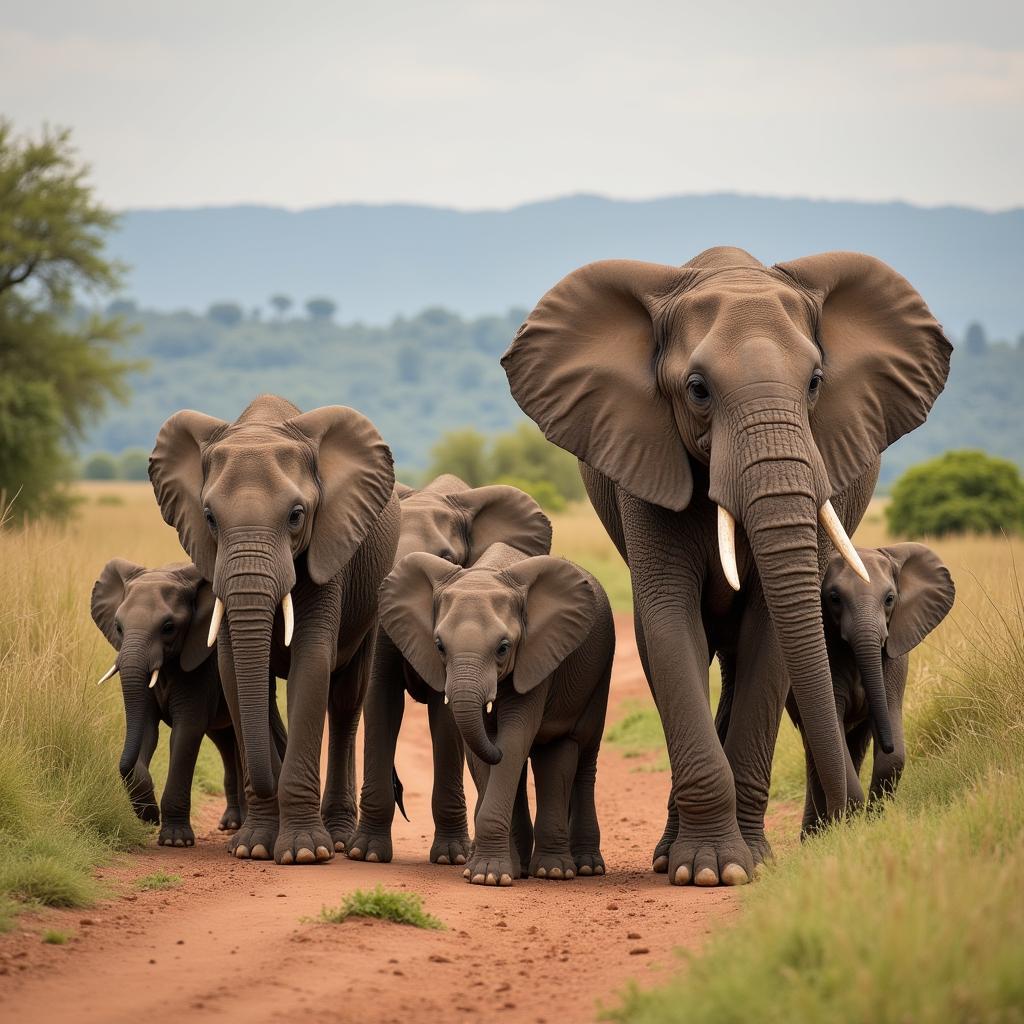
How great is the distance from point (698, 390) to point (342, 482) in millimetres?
2434

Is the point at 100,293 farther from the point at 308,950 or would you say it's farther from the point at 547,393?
the point at 308,950

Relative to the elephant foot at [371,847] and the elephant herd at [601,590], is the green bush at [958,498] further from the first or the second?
the elephant foot at [371,847]

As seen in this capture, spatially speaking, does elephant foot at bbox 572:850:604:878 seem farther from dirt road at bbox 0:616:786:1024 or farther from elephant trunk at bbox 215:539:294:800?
elephant trunk at bbox 215:539:294:800

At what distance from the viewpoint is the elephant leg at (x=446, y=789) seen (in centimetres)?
988

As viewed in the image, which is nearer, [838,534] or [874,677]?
[838,534]

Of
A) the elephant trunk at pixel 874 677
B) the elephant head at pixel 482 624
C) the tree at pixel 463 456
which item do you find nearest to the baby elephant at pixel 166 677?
the elephant head at pixel 482 624

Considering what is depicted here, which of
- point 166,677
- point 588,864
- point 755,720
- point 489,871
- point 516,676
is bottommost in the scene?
point 588,864

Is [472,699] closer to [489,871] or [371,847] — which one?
[489,871]

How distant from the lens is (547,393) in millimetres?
8992

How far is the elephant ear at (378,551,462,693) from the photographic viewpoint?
9.18m

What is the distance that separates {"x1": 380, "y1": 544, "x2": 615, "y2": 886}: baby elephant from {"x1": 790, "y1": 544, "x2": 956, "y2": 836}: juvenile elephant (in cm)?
125

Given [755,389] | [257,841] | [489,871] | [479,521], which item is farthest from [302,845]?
[755,389]

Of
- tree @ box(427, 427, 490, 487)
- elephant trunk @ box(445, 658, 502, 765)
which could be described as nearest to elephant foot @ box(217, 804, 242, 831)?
elephant trunk @ box(445, 658, 502, 765)

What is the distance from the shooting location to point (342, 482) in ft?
31.7
